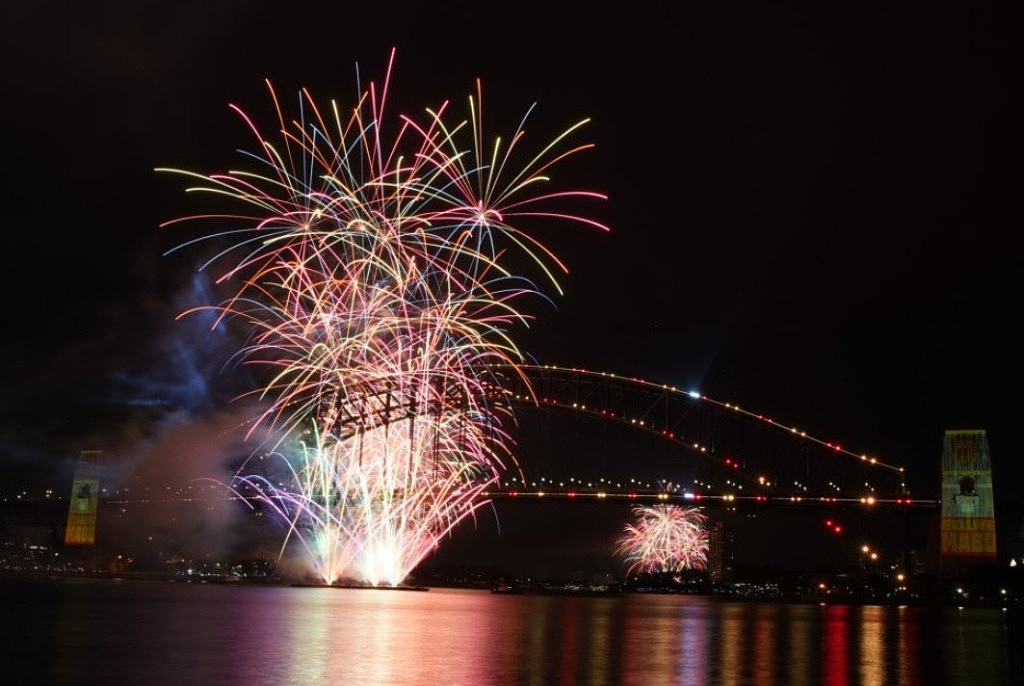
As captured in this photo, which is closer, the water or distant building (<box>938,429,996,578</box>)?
the water

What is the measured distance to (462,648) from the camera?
2792 centimetres

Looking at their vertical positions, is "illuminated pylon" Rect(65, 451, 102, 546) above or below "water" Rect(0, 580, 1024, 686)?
above

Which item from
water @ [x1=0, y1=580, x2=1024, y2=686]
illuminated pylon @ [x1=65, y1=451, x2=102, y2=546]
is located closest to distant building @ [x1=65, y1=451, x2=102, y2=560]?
illuminated pylon @ [x1=65, y1=451, x2=102, y2=546]

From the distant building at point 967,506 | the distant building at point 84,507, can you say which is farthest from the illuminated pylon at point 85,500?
the distant building at point 967,506

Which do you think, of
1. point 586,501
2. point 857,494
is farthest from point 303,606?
point 857,494

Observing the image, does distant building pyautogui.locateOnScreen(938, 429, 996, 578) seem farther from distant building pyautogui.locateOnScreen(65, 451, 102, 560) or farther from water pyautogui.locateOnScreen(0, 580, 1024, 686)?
distant building pyautogui.locateOnScreen(65, 451, 102, 560)

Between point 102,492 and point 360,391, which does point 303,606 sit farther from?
point 102,492

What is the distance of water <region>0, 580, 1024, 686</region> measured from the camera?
21.8 metres

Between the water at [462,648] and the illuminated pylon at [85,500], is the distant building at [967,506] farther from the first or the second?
the illuminated pylon at [85,500]

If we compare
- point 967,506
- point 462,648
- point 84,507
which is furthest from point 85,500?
point 462,648

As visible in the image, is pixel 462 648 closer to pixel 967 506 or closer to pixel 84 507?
pixel 967 506

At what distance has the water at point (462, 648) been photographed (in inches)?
857

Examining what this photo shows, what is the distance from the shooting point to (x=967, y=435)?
8006 cm

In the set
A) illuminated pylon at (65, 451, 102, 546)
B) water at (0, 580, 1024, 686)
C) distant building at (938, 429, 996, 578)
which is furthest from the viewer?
illuminated pylon at (65, 451, 102, 546)
